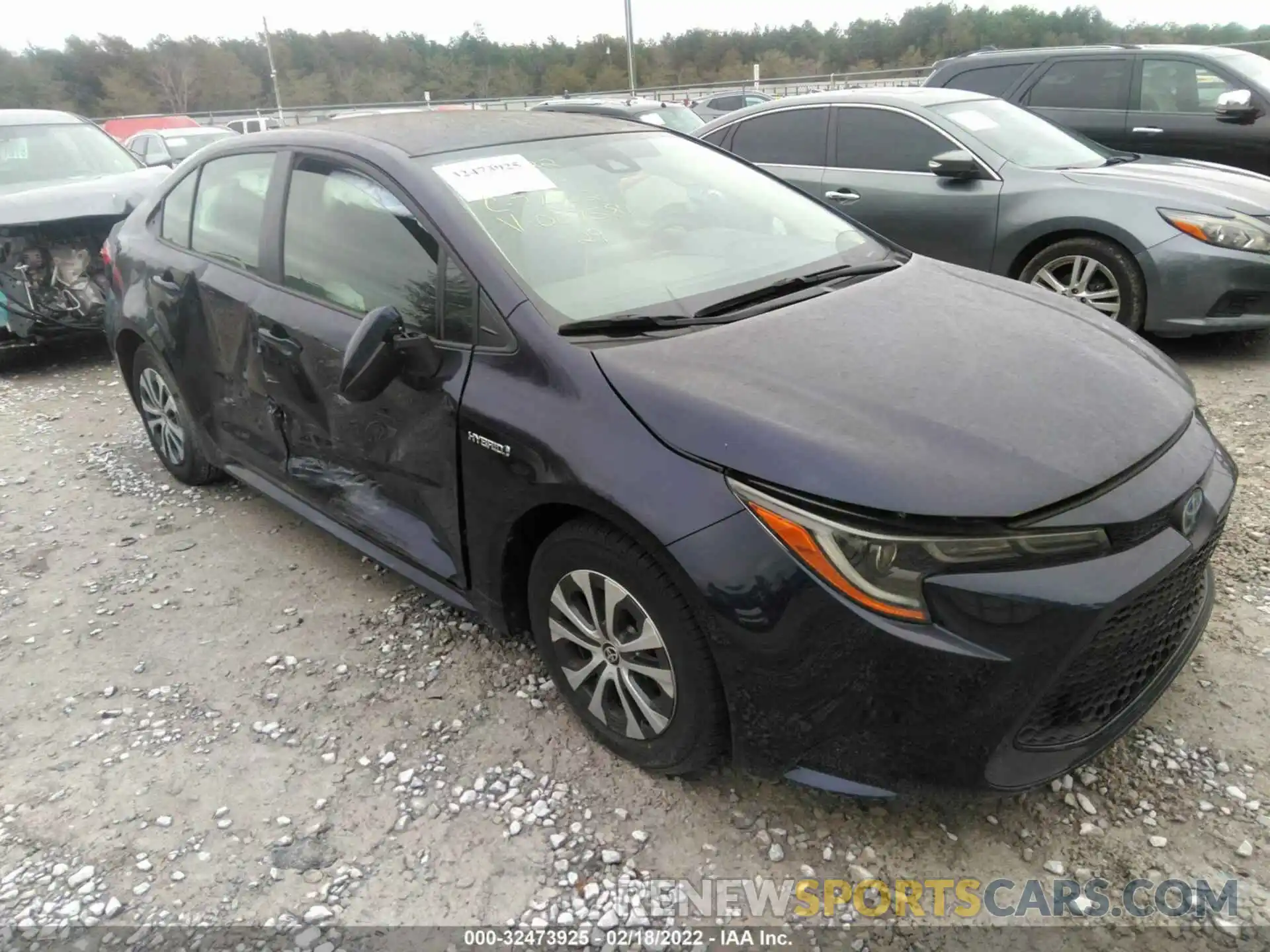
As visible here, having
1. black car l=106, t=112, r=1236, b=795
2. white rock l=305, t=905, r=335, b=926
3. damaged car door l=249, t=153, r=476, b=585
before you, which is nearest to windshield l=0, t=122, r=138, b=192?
black car l=106, t=112, r=1236, b=795

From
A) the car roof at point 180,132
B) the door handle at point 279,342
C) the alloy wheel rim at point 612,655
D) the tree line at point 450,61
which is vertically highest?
the tree line at point 450,61

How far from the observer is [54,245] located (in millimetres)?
6008

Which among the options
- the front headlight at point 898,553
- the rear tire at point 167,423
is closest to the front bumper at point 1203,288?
the front headlight at point 898,553

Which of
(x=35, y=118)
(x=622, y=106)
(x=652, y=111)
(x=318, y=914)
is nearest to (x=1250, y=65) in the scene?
(x=652, y=111)

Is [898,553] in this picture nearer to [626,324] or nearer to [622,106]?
[626,324]

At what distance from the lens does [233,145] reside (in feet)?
11.8

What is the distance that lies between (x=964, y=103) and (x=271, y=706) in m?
5.47

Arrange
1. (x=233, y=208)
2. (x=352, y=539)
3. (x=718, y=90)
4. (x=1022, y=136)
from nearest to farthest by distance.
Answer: (x=352, y=539) < (x=233, y=208) < (x=1022, y=136) < (x=718, y=90)

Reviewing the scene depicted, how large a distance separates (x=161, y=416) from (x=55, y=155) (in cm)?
436

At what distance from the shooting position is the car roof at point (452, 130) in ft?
9.32

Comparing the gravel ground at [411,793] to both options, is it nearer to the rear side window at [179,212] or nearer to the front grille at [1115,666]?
the front grille at [1115,666]

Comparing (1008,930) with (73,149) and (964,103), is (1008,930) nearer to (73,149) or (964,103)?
(964,103)

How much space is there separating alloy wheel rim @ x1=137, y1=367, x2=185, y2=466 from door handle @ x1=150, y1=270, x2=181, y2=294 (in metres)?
Answer: 0.44

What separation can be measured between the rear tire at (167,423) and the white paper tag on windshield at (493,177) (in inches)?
82.1
